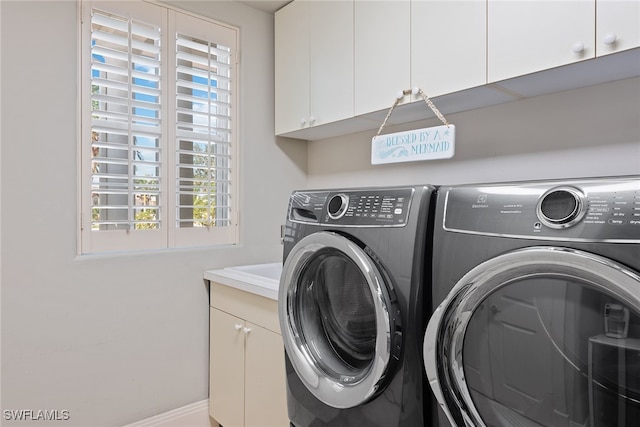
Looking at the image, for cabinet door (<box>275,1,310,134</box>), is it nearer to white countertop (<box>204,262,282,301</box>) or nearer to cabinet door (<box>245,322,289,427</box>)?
white countertop (<box>204,262,282,301</box>)

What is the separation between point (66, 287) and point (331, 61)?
162cm

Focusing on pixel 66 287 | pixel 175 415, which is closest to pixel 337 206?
pixel 66 287

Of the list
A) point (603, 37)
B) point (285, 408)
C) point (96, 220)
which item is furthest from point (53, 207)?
point (603, 37)

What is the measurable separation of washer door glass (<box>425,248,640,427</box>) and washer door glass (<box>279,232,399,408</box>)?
0.21 m

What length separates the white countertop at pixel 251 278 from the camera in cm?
171

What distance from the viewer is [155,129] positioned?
2031 millimetres

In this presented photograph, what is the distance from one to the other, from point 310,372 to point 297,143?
1607 millimetres

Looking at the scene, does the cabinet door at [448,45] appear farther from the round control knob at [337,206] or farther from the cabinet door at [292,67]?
the cabinet door at [292,67]

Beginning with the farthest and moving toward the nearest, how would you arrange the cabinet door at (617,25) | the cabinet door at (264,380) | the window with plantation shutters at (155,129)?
the window with plantation shutters at (155,129), the cabinet door at (264,380), the cabinet door at (617,25)

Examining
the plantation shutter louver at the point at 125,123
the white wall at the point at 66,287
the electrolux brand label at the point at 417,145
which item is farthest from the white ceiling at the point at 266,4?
the electrolux brand label at the point at 417,145

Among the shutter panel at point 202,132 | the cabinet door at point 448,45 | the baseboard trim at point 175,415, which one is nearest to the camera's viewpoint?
the cabinet door at point 448,45

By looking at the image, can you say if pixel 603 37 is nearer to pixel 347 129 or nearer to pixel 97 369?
pixel 347 129

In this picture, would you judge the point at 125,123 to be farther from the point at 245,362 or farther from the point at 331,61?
the point at 245,362

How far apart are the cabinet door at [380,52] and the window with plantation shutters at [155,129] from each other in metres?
0.83
